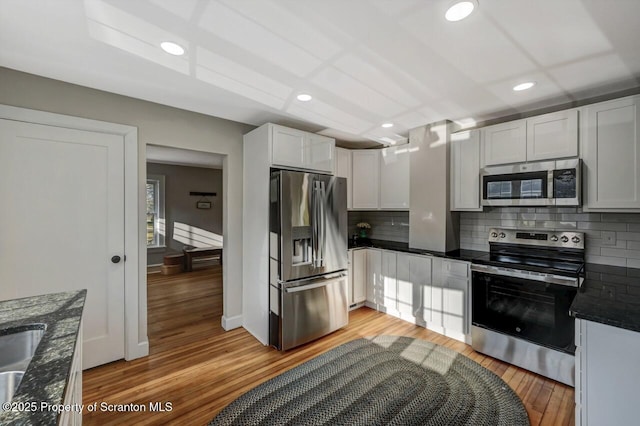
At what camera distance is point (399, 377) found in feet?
7.71

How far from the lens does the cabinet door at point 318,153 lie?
3232 millimetres

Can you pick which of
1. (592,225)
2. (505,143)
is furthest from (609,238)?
(505,143)

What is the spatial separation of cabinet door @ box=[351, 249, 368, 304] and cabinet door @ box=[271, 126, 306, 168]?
154 cm

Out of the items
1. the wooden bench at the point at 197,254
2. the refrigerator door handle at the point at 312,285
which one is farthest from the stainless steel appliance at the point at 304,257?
the wooden bench at the point at 197,254

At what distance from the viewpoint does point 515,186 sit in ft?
9.16

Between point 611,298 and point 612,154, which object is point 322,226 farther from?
point 612,154

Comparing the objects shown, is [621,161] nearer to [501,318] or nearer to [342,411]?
[501,318]

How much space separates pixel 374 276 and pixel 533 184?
7.13 feet

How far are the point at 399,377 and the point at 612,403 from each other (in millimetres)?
1350

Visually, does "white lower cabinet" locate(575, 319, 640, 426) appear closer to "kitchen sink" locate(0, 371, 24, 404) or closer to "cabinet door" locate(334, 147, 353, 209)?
"kitchen sink" locate(0, 371, 24, 404)

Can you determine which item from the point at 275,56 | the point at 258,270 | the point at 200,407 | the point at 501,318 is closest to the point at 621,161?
the point at 501,318

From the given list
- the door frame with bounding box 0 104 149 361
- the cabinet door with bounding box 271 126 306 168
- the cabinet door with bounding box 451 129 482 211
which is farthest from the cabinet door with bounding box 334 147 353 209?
the door frame with bounding box 0 104 149 361

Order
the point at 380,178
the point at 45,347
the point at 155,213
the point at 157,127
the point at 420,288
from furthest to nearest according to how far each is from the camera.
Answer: the point at 155,213 < the point at 380,178 < the point at 420,288 < the point at 157,127 < the point at 45,347

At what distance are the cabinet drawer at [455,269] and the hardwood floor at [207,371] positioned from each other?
2.51 feet
